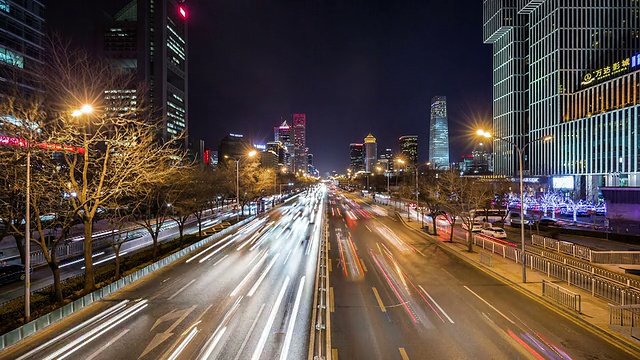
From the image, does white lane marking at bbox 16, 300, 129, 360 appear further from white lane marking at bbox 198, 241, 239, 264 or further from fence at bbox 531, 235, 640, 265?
fence at bbox 531, 235, 640, 265

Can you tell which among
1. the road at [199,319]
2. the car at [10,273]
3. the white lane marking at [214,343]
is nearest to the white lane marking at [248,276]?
the road at [199,319]

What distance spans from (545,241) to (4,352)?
3414cm

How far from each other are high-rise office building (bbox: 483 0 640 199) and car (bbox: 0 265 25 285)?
85.2m

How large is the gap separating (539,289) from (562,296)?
5.80 ft

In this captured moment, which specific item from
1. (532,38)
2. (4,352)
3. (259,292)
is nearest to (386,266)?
(259,292)

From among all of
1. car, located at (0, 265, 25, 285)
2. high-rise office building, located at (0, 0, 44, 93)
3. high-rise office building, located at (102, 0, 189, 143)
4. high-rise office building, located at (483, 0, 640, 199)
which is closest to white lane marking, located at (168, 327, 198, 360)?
car, located at (0, 265, 25, 285)

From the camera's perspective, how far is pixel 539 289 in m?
16.7

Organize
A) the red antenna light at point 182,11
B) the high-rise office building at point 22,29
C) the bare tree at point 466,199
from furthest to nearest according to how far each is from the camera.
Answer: the red antenna light at point 182,11 < the high-rise office building at point 22,29 < the bare tree at point 466,199

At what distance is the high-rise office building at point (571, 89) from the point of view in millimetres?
65062

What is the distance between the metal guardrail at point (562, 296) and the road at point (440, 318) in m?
0.98

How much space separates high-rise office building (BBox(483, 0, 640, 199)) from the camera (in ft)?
213

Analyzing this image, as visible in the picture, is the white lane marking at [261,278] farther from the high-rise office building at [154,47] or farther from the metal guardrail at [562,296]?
the high-rise office building at [154,47]

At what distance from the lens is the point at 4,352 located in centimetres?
1082

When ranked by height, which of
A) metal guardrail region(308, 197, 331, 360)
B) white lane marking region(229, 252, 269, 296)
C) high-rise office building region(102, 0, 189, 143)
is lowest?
white lane marking region(229, 252, 269, 296)
